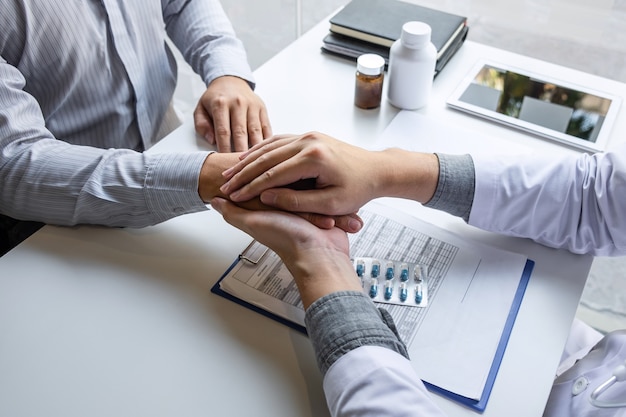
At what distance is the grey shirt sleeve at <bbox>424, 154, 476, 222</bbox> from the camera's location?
0.89 meters

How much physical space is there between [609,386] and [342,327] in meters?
0.39

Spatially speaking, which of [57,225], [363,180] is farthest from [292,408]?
[57,225]

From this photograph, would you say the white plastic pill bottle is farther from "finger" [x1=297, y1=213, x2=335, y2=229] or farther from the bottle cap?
"finger" [x1=297, y1=213, x2=335, y2=229]

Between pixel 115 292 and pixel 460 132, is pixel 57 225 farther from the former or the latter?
pixel 460 132

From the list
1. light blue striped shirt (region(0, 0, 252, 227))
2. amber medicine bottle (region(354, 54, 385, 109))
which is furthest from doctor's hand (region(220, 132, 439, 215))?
amber medicine bottle (region(354, 54, 385, 109))

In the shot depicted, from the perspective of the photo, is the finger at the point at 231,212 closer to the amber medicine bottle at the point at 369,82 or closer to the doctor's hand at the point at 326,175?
the doctor's hand at the point at 326,175

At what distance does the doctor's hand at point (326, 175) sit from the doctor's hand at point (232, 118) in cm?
13

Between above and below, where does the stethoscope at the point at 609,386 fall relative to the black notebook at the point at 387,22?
below

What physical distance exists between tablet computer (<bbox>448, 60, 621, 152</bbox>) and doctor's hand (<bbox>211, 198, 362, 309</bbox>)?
51 centimetres

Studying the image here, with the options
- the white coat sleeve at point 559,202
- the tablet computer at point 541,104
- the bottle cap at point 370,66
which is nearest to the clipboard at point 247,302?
the white coat sleeve at point 559,202

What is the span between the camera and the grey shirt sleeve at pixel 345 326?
2.24ft

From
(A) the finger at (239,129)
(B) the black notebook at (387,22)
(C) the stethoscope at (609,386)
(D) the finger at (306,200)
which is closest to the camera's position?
(C) the stethoscope at (609,386)

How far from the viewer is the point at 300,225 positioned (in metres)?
0.84

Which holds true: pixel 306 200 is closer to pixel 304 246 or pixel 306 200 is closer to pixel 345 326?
pixel 304 246
